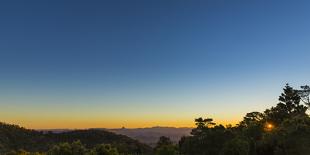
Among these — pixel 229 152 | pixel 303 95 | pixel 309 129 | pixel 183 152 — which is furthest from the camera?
pixel 183 152

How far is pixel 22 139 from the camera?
188875mm

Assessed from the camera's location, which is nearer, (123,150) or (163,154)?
A: (163,154)

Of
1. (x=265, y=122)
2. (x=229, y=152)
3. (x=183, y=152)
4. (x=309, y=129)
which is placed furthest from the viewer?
(x=265, y=122)

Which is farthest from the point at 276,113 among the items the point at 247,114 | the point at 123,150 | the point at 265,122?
the point at 123,150

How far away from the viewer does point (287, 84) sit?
104 m

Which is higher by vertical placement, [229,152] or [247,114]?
[247,114]

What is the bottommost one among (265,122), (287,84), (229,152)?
(229,152)

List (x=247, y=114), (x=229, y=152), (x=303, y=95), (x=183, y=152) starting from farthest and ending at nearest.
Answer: (x=247, y=114) < (x=183, y=152) < (x=229, y=152) < (x=303, y=95)

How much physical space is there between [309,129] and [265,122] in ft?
149

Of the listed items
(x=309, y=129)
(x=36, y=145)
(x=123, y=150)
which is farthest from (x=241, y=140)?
(x=36, y=145)

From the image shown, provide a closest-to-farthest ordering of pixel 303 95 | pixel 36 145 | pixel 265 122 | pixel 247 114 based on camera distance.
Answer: pixel 303 95 < pixel 265 122 < pixel 247 114 < pixel 36 145

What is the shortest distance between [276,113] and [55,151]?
50635mm

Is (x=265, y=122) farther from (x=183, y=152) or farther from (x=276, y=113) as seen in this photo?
(x=183, y=152)

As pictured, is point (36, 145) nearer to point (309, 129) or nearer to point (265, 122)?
point (265, 122)
